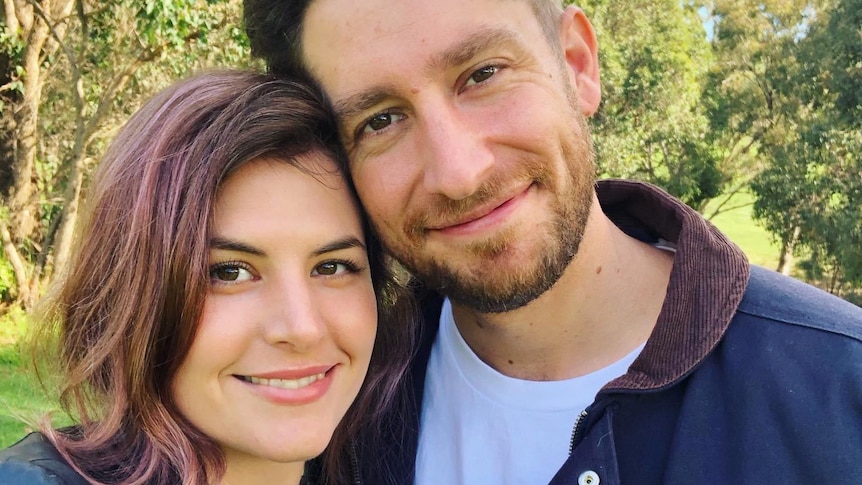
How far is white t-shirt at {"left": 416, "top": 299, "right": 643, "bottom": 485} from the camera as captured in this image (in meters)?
1.96

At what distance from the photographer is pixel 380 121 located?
2.02m

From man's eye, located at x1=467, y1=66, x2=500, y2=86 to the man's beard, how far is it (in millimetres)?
256

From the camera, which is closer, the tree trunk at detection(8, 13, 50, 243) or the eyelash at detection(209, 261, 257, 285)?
the eyelash at detection(209, 261, 257, 285)

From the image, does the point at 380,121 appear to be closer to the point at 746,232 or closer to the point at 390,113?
the point at 390,113

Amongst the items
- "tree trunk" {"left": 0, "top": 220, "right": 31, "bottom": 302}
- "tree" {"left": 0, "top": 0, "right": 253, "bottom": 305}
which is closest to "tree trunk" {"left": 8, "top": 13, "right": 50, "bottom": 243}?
"tree" {"left": 0, "top": 0, "right": 253, "bottom": 305}

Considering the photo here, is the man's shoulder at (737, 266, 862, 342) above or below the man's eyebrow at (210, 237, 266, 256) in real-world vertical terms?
below

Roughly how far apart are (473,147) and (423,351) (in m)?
0.85

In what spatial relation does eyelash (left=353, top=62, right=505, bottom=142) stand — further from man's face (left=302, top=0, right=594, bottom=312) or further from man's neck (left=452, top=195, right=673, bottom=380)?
man's neck (left=452, top=195, right=673, bottom=380)

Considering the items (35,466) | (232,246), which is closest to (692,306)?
(232,246)

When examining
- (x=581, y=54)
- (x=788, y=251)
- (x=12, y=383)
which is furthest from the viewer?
(x=788, y=251)

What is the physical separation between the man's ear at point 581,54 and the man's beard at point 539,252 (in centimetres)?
29

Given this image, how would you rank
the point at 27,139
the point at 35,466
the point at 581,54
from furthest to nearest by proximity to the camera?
the point at 27,139
the point at 581,54
the point at 35,466

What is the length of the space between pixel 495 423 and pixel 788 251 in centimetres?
1796

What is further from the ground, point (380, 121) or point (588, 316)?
point (380, 121)
